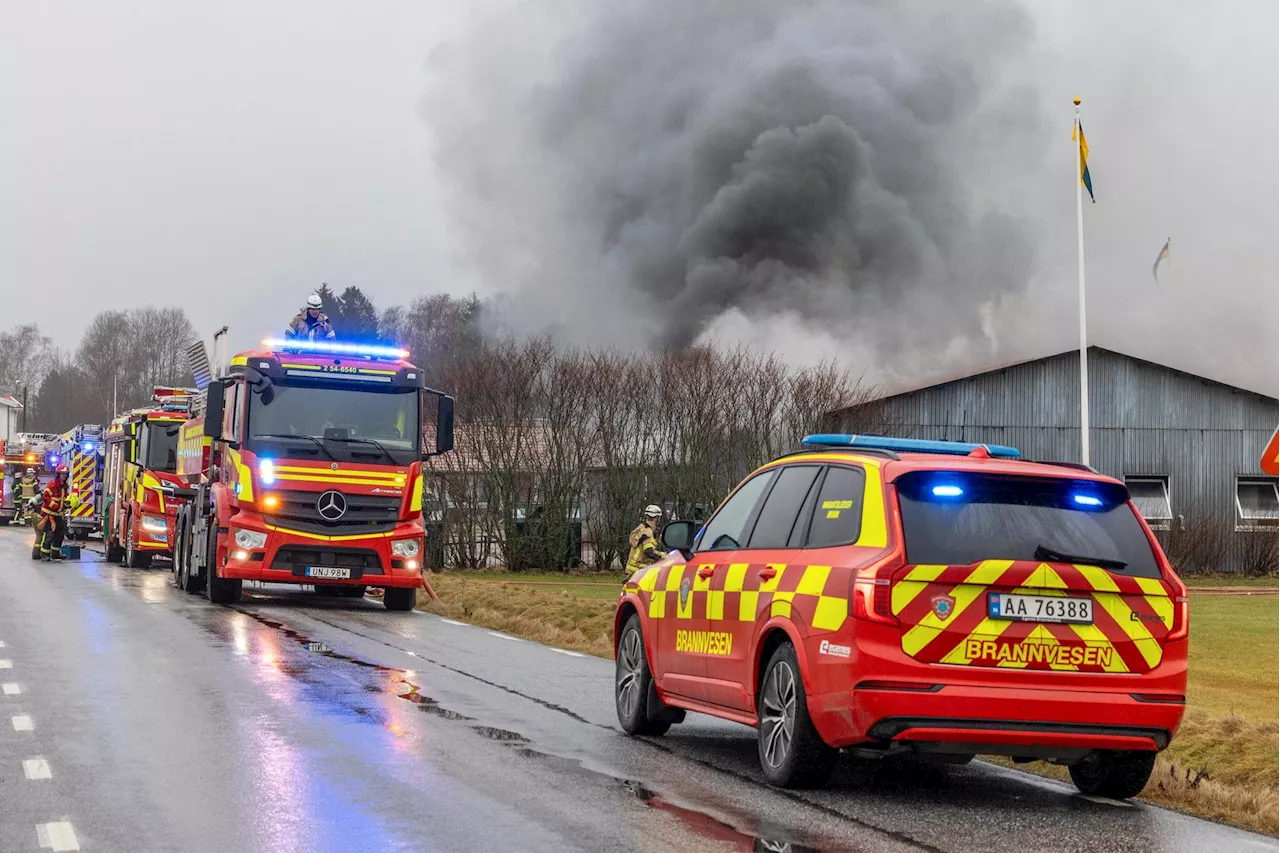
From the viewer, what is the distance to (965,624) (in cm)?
718

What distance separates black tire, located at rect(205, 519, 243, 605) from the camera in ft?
63.5

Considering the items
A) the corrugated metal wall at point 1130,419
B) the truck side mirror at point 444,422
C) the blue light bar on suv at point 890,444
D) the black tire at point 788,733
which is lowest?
the black tire at point 788,733

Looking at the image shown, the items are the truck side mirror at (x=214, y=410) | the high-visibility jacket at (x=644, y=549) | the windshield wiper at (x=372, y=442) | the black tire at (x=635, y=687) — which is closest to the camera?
the black tire at (x=635, y=687)

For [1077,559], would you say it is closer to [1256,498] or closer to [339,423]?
[339,423]

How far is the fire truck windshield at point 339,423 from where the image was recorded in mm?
18719

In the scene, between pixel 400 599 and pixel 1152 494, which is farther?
pixel 1152 494

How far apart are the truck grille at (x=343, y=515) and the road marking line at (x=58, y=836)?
40.3 ft

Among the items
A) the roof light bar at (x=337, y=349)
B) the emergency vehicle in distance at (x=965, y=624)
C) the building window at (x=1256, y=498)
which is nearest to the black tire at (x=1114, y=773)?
the emergency vehicle in distance at (x=965, y=624)

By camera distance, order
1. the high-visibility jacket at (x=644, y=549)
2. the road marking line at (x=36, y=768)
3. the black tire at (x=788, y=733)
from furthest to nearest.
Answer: the high-visibility jacket at (x=644, y=549) < the road marking line at (x=36, y=768) < the black tire at (x=788, y=733)

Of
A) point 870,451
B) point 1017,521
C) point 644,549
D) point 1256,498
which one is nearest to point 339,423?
point 644,549

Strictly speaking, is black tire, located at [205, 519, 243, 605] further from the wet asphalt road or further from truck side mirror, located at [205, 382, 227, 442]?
the wet asphalt road

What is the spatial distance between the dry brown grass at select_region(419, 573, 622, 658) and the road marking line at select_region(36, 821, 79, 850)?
29.4 ft

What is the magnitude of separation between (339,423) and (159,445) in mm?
10113

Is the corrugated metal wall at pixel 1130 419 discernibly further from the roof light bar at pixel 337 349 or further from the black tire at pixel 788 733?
the black tire at pixel 788 733
